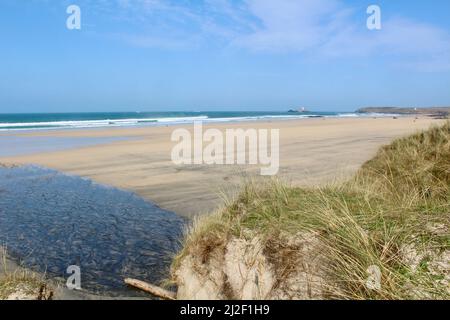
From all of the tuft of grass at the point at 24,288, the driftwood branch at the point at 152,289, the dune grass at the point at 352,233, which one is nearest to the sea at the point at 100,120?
the driftwood branch at the point at 152,289

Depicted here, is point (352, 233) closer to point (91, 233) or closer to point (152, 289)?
point (152, 289)

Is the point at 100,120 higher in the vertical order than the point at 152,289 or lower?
higher

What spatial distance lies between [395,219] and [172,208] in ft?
17.9

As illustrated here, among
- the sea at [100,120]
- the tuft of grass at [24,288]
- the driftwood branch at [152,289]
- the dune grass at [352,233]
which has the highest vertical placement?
the sea at [100,120]

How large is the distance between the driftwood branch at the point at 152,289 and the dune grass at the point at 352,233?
1.24 feet

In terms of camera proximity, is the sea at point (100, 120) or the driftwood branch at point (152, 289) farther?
the sea at point (100, 120)

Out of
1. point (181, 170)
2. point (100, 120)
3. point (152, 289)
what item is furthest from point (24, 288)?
point (100, 120)

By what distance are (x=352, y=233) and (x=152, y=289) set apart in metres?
2.49

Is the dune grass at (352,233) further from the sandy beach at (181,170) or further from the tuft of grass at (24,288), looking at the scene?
the sandy beach at (181,170)

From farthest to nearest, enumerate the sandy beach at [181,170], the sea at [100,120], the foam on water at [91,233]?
1. the sea at [100,120]
2. the sandy beach at [181,170]
3. the foam on water at [91,233]

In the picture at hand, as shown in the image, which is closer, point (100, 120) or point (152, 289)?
point (152, 289)

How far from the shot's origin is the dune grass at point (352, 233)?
2.83 meters

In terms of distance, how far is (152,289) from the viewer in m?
4.52

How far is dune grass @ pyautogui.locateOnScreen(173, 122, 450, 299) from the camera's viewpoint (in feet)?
9.29
